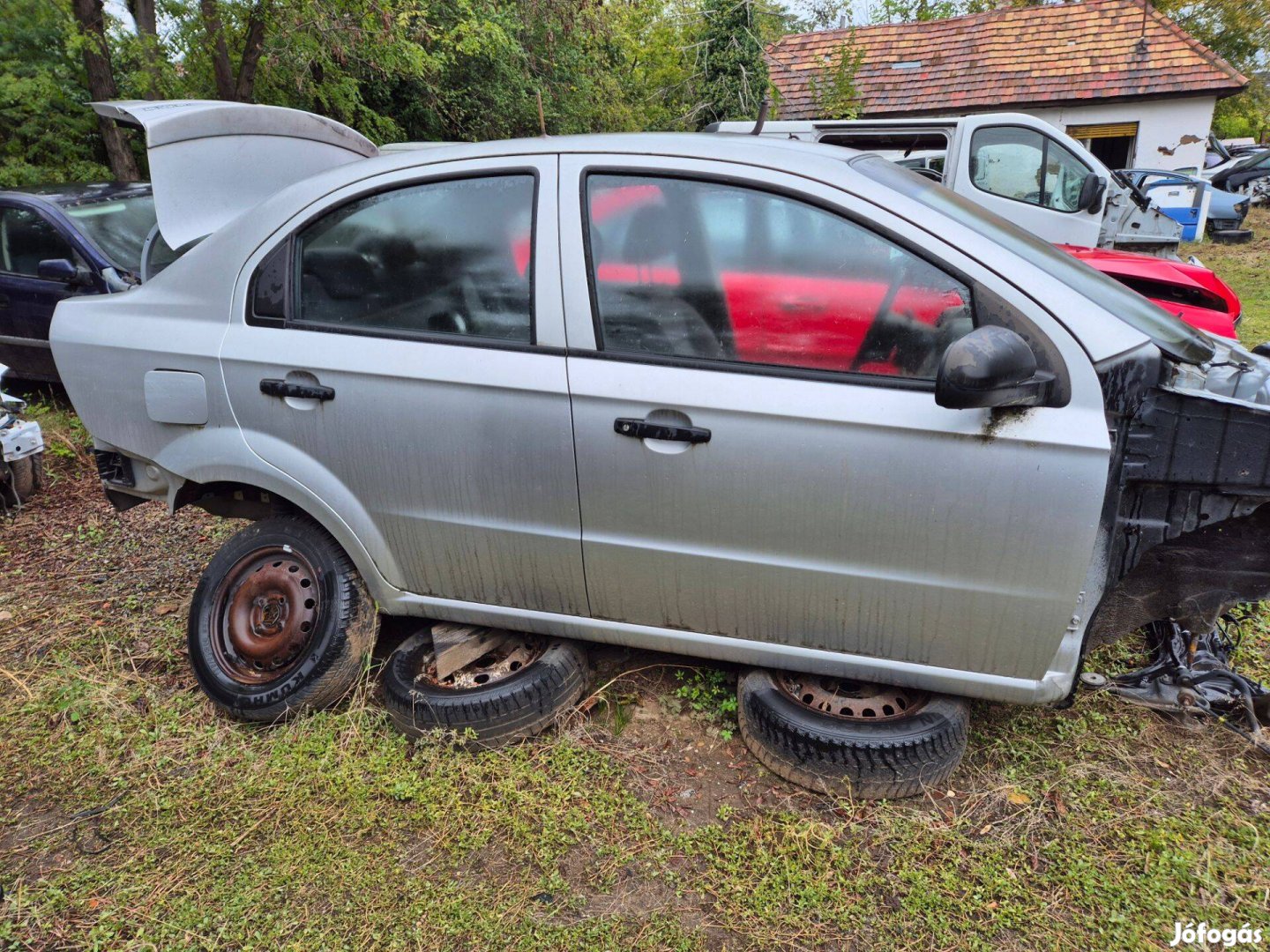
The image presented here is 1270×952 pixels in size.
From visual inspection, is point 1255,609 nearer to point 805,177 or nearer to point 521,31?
point 805,177

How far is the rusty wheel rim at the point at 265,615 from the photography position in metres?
2.92

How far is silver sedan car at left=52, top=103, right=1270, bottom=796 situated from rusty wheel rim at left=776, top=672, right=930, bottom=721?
0.04ft

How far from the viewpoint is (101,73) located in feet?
30.5

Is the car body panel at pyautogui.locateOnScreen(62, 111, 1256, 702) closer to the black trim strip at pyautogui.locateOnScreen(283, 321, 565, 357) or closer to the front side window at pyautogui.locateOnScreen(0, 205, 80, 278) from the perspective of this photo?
the black trim strip at pyautogui.locateOnScreen(283, 321, 565, 357)

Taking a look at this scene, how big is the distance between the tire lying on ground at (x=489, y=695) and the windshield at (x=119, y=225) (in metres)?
4.64

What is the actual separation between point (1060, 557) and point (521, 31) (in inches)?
495

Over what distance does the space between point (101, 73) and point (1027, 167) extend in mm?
9586

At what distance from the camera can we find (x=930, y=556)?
2287mm

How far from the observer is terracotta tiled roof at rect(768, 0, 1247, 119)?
49.0 ft

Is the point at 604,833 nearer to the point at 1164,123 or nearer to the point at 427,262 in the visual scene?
the point at 427,262

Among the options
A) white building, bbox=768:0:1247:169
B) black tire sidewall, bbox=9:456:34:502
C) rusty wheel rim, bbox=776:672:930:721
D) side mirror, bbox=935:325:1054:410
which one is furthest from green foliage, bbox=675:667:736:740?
white building, bbox=768:0:1247:169

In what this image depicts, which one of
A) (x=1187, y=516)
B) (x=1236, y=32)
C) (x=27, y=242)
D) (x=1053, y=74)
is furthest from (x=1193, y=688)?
(x=1236, y=32)

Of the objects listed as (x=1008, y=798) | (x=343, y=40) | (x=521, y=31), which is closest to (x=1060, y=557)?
(x=1008, y=798)

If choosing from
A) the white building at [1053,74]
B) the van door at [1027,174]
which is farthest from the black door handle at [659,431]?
the white building at [1053,74]
